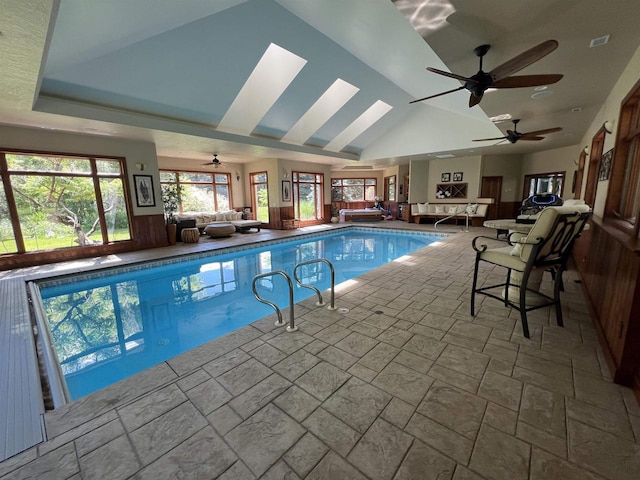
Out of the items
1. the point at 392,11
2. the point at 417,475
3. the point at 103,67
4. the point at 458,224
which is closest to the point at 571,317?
the point at 417,475

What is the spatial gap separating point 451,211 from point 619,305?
9119 mm

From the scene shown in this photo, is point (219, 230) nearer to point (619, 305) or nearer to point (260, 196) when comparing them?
point (260, 196)

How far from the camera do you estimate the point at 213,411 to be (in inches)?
65.6

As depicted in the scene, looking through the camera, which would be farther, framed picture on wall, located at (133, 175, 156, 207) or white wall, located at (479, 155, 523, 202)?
white wall, located at (479, 155, 523, 202)

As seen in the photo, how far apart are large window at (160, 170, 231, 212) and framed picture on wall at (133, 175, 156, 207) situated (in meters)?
2.68

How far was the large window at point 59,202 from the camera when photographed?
17.9 ft

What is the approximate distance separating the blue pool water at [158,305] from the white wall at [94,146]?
8.12 feet

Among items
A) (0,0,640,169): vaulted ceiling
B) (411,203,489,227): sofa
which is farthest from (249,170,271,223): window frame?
(411,203,489,227): sofa

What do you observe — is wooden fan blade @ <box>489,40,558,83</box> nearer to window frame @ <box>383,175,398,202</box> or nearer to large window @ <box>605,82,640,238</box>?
large window @ <box>605,82,640,238</box>

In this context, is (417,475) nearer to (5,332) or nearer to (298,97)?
(5,332)

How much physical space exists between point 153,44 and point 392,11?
3749mm

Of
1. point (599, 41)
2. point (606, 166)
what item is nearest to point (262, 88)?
point (599, 41)

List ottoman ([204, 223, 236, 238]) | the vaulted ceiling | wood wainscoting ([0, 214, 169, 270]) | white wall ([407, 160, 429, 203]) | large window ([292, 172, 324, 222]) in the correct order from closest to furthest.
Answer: the vaulted ceiling
wood wainscoting ([0, 214, 169, 270])
ottoman ([204, 223, 236, 238])
large window ([292, 172, 324, 222])
white wall ([407, 160, 429, 203])

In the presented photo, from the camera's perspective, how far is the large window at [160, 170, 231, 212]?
9.84m
